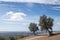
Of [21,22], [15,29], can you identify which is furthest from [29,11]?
[15,29]

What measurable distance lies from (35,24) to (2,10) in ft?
2.86

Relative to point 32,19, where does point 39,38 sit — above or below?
below

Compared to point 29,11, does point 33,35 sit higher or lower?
lower

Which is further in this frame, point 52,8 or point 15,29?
point 52,8

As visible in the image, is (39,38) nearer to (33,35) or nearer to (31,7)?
(33,35)

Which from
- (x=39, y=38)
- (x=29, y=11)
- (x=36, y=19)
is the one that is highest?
(x=29, y=11)

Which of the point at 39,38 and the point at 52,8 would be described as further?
the point at 52,8

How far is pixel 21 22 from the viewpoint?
130 inches

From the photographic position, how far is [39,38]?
3242mm

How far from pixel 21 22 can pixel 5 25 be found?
15.8 inches

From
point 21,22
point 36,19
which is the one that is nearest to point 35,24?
point 36,19

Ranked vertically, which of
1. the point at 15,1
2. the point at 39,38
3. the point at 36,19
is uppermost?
the point at 15,1

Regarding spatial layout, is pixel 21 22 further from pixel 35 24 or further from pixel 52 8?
pixel 52 8

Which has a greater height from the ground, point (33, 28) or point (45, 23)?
point (45, 23)
